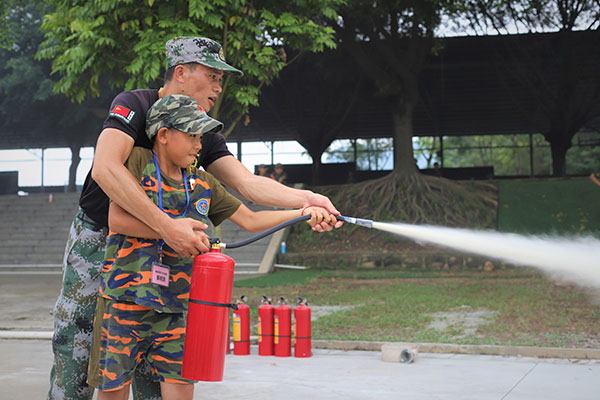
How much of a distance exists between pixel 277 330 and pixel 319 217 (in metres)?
5.04

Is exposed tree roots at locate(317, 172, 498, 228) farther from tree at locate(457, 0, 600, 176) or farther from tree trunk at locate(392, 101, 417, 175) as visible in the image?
tree at locate(457, 0, 600, 176)

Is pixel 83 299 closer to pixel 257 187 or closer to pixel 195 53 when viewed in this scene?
pixel 257 187

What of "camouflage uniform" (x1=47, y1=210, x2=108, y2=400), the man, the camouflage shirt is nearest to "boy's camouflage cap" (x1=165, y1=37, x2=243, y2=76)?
the man

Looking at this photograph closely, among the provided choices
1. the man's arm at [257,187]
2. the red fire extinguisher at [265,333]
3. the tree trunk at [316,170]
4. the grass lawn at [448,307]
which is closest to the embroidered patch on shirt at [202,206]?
the man's arm at [257,187]

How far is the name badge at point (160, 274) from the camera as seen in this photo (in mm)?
3018

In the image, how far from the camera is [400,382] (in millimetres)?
6707

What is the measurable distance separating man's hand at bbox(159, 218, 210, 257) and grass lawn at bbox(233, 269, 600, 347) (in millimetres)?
6219

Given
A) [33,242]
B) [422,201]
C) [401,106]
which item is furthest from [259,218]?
[33,242]

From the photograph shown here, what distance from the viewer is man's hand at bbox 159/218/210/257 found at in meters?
2.95

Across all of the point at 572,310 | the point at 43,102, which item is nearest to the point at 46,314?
the point at 572,310

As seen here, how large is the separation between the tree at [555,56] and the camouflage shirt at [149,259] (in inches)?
827

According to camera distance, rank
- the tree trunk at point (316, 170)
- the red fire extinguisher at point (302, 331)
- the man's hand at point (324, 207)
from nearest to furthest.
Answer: the man's hand at point (324, 207) < the red fire extinguisher at point (302, 331) < the tree trunk at point (316, 170)

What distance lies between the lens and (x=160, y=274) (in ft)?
10.0

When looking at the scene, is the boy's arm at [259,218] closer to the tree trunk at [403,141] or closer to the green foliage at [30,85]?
the tree trunk at [403,141]
